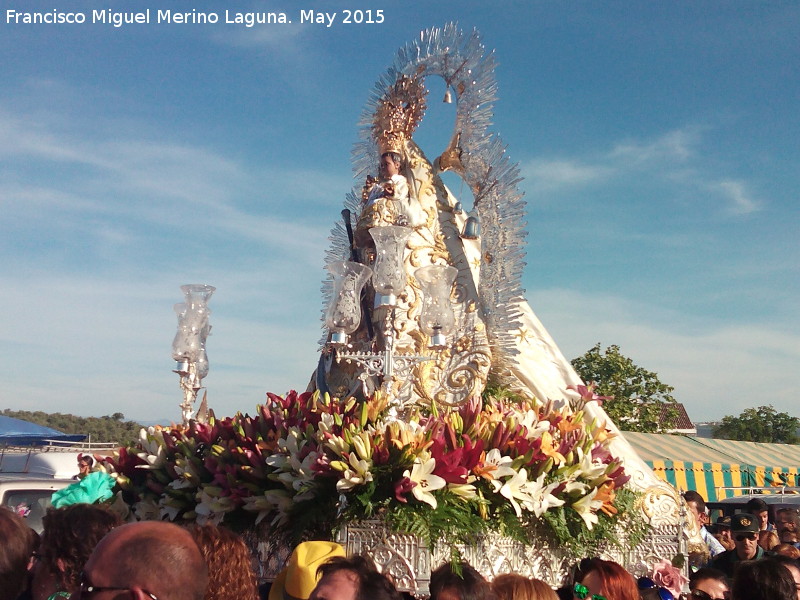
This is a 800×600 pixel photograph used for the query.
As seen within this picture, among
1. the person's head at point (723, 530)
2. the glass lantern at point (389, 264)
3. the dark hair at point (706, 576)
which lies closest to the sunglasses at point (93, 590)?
the dark hair at point (706, 576)

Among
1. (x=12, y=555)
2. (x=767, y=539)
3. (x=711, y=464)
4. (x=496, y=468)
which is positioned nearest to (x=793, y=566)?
(x=496, y=468)

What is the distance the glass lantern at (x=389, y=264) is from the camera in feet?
16.1

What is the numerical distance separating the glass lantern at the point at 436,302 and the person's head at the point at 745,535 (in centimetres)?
195

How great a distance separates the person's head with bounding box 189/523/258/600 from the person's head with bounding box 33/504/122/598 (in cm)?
35

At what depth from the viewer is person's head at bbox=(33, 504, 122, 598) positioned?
8.14ft

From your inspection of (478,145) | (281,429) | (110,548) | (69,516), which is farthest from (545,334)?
(110,548)

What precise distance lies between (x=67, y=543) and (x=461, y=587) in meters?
1.20

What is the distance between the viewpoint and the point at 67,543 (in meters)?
2.57

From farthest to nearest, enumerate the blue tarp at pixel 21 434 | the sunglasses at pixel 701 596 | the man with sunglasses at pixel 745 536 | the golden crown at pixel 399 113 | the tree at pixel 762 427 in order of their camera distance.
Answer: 1. the tree at pixel 762 427
2. the blue tarp at pixel 21 434
3. the golden crown at pixel 399 113
4. the man with sunglasses at pixel 745 536
5. the sunglasses at pixel 701 596

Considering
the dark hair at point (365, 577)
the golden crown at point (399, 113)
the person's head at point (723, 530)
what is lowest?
the person's head at point (723, 530)

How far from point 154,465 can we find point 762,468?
12.4 m

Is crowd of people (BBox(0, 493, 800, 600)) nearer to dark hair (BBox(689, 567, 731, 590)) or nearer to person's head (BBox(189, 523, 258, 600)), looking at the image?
person's head (BBox(189, 523, 258, 600))

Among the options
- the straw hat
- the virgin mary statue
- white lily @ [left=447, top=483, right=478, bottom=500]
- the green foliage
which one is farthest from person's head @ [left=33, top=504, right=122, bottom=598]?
the green foliage

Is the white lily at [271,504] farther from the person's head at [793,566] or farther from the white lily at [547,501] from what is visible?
the person's head at [793,566]
